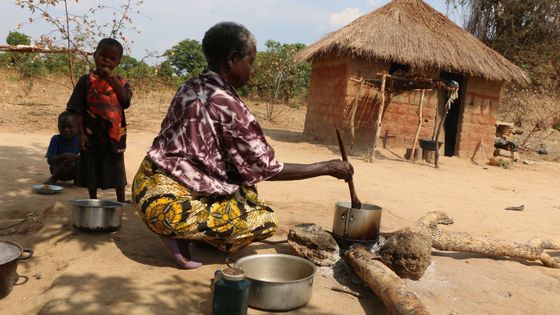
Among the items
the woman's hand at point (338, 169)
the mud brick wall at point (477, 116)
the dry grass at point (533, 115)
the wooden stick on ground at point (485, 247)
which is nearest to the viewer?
the woman's hand at point (338, 169)

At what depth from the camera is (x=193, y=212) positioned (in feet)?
7.41

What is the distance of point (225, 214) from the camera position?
2.33 meters

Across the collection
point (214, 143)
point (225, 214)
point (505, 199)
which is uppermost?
point (214, 143)

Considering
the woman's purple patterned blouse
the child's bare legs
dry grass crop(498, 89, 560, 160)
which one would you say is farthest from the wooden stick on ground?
dry grass crop(498, 89, 560, 160)

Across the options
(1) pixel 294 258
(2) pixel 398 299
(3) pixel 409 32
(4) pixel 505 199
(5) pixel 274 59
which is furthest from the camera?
(5) pixel 274 59

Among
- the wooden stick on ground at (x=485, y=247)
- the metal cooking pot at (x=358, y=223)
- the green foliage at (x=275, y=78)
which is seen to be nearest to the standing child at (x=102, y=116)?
the metal cooking pot at (x=358, y=223)

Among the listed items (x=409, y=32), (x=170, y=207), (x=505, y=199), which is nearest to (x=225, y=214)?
(x=170, y=207)

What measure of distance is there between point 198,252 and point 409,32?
8.19 meters

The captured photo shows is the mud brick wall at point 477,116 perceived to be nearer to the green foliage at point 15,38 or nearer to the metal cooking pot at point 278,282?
the metal cooking pot at point 278,282

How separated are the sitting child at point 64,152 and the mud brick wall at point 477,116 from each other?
8.18 metres

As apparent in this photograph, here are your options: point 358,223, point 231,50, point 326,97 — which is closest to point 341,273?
point 358,223

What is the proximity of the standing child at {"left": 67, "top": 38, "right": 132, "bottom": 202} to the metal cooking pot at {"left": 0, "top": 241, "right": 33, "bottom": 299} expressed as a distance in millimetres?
1177

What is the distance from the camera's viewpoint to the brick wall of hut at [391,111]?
9582 mm

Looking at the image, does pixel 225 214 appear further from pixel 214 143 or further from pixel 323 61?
pixel 323 61
